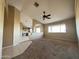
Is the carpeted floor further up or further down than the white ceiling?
further down

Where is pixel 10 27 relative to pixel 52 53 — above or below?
above

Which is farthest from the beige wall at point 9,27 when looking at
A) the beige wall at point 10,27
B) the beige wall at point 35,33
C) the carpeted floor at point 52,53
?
the beige wall at point 35,33

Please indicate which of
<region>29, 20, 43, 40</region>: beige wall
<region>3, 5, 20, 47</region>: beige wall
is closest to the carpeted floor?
<region>3, 5, 20, 47</region>: beige wall

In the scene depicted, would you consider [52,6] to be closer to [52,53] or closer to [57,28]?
[52,53]

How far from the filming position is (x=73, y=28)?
29.7ft

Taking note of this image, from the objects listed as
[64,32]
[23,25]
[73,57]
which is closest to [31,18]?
[23,25]

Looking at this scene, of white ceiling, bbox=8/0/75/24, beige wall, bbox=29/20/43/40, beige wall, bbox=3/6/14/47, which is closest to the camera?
white ceiling, bbox=8/0/75/24

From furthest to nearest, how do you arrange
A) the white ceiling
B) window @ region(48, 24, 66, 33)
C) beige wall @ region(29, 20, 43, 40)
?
1. beige wall @ region(29, 20, 43, 40)
2. window @ region(48, 24, 66, 33)
3. the white ceiling

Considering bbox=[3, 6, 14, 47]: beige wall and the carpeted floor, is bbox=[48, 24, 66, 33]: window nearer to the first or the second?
the carpeted floor

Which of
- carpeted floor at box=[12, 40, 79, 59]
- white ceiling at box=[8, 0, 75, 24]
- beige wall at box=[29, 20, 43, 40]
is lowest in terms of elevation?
carpeted floor at box=[12, 40, 79, 59]

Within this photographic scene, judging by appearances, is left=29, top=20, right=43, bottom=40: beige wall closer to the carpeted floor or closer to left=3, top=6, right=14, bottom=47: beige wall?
left=3, top=6, right=14, bottom=47: beige wall

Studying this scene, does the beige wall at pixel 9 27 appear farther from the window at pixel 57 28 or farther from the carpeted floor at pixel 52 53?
the window at pixel 57 28

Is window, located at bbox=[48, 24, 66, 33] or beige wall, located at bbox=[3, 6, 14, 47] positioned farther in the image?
window, located at bbox=[48, 24, 66, 33]

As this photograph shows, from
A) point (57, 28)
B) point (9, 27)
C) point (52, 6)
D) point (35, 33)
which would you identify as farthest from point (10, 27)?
point (57, 28)
